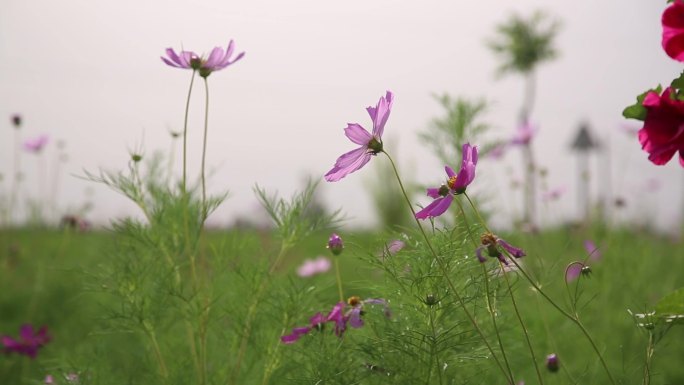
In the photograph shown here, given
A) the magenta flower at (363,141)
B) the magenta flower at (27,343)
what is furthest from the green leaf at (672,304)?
the magenta flower at (27,343)

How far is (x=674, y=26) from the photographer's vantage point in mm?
748

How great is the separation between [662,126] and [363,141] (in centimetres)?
33

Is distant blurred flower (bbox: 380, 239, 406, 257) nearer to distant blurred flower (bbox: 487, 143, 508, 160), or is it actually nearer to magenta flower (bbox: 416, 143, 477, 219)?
magenta flower (bbox: 416, 143, 477, 219)

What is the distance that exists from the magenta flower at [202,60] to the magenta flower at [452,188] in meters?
0.41

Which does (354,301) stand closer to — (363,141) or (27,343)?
(363,141)

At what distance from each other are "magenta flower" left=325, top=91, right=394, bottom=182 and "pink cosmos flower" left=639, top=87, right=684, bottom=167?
11.2 inches

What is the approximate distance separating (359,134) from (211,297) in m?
0.54

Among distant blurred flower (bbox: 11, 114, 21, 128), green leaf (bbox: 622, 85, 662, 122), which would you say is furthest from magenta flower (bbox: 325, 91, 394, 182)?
distant blurred flower (bbox: 11, 114, 21, 128)

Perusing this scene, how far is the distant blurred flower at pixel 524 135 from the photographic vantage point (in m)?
2.87

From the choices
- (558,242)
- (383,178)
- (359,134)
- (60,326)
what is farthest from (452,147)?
(383,178)

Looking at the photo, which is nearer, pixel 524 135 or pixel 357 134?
pixel 357 134

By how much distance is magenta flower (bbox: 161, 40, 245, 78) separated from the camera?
103cm

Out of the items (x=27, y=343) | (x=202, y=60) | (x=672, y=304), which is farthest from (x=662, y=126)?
(x=27, y=343)

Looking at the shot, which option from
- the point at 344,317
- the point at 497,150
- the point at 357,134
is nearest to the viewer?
the point at 357,134
